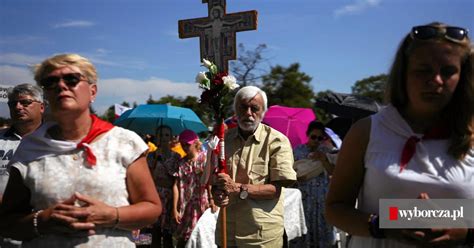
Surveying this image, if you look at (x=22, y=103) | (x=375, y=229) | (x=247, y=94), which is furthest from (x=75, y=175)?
(x=22, y=103)

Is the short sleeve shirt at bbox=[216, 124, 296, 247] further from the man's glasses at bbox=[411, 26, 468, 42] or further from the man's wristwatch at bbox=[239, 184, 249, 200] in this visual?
the man's glasses at bbox=[411, 26, 468, 42]

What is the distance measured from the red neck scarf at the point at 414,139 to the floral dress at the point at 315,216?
17.0 feet

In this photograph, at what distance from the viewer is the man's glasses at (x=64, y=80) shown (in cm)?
261

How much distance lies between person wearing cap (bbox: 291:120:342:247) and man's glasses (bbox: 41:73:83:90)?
5071 mm

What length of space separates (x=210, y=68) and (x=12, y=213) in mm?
2275

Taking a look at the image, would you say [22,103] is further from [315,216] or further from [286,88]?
[286,88]

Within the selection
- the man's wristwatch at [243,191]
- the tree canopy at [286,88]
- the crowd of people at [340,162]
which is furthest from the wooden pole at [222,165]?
the tree canopy at [286,88]

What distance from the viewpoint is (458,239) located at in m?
2.21

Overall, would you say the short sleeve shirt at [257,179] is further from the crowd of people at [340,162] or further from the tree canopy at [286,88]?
the tree canopy at [286,88]

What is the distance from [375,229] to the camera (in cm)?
226

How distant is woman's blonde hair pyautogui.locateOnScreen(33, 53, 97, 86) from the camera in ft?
8.68

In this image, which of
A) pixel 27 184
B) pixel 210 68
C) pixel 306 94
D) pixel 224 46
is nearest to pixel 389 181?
pixel 27 184

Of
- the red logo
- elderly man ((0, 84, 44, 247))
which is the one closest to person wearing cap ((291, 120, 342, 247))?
elderly man ((0, 84, 44, 247))

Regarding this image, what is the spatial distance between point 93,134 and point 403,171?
1.48 m
